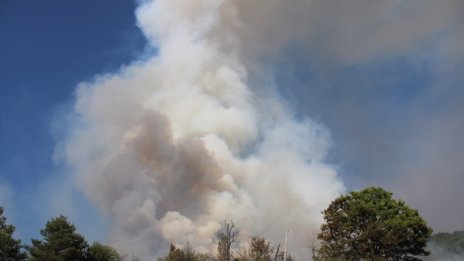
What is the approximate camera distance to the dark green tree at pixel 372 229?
201 feet

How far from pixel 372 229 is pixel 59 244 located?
4422 centimetres

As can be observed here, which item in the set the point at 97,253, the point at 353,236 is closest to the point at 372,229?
the point at 353,236

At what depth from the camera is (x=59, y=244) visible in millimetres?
67625

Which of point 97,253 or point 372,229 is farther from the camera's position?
point 97,253

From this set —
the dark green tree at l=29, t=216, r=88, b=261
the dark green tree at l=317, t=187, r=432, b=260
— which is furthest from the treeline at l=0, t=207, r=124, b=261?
the dark green tree at l=317, t=187, r=432, b=260

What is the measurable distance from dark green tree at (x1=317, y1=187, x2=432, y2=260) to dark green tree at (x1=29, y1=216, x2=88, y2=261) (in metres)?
35.8

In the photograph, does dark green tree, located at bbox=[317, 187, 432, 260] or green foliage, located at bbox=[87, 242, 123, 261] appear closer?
dark green tree, located at bbox=[317, 187, 432, 260]

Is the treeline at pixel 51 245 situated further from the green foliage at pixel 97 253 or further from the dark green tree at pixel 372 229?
the dark green tree at pixel 372 229

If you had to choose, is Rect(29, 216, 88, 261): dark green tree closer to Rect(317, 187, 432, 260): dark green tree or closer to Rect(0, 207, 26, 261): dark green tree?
Rect(0, 207, 26, 261): dark green tree

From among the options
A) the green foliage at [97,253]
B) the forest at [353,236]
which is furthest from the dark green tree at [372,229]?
the green foliage at [97,253]

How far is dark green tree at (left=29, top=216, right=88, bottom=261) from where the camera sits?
2627 inches

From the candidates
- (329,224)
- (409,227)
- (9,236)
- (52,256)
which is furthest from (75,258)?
(409,227)

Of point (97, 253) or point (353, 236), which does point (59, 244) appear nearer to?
point (97, 253)

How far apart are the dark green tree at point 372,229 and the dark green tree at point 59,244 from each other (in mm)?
35838
